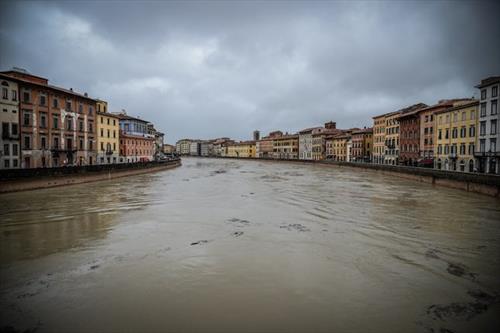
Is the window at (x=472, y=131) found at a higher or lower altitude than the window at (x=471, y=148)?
higher

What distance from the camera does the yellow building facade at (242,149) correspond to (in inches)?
6288

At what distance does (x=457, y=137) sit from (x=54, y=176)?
167 feet

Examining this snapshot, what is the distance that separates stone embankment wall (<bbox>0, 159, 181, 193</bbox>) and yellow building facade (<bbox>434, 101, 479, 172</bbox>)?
152 ft

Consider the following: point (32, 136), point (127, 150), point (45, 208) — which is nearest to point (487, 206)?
point (45, 208)

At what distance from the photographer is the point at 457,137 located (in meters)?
44.8

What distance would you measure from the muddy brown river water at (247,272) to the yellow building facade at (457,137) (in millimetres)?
30245

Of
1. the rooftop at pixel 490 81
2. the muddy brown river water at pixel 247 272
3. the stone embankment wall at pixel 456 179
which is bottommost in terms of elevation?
the muddy brown river water at pixel 247 272

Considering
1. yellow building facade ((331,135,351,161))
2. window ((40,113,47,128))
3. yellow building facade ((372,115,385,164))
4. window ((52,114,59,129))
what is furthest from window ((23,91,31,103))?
yellow building facade ((331,135,351,161))

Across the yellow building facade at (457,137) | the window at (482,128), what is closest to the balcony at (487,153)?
the yellow building facade at (457,137)

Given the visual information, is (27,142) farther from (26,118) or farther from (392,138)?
(392,138)

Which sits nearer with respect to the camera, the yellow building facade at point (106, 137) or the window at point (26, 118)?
the window at point (26, 118)

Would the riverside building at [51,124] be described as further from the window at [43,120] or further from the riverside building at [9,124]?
the riverside building at [9,124]

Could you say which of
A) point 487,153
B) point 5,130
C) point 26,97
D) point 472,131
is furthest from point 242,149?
point 5,130

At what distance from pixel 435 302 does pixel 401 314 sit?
118 centimetres
